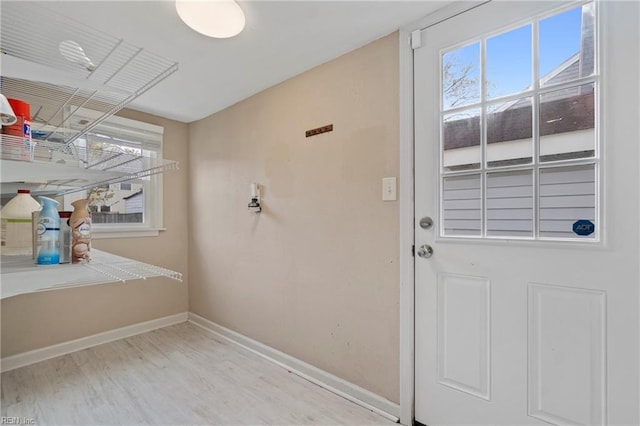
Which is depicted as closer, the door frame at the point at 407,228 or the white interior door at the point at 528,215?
the white interior door at the point at 528,215

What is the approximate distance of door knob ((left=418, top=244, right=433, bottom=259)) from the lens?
1553mm

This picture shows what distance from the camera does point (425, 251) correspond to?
5.12 ft

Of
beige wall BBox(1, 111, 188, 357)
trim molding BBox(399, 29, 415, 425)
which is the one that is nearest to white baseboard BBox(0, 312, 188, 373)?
beige wall BBox(1, 111, 188, 357)

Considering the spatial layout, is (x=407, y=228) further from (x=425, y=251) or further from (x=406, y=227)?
(x=425, y=251)

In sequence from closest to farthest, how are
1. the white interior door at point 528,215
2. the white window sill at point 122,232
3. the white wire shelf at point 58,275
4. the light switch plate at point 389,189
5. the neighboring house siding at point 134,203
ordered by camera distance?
1. the white wire shelf at point 58,275
2. the white interior door at point 528,215
3. the light switch plate at point 389,189
4. the white window sill at point 122,232
5. the neighboring house siding at point 134,203

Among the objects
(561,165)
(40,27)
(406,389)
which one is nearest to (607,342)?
(561,165)

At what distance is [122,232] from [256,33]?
6.90ft

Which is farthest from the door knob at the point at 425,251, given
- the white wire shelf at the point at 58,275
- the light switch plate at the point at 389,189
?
the white wire shelf at the point at 58,275

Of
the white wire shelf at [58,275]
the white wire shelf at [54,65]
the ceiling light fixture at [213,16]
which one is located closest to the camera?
the white wire shelf at [58,275]

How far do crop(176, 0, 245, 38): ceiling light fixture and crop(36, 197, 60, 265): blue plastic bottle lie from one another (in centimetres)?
104

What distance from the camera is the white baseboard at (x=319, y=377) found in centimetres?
168

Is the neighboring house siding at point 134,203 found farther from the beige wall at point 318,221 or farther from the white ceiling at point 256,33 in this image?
the white ceiling at point 256,33

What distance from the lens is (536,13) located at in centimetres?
127

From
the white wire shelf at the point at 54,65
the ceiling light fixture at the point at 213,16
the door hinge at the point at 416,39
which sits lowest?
the white wire shelf at the point at 54,65
